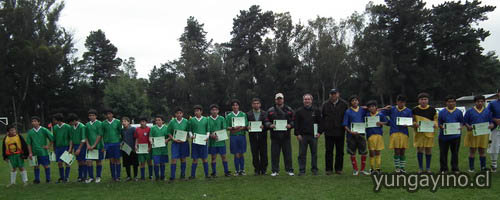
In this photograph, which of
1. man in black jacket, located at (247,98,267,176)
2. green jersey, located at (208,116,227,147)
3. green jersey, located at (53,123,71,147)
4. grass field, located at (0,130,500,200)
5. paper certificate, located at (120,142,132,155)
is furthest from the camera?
green jersey, located at (53,123,71,147)

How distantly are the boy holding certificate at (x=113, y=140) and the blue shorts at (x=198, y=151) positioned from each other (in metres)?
2.30

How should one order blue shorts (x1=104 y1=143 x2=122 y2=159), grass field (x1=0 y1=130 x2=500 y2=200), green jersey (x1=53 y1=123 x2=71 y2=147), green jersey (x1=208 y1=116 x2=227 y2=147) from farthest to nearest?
1. green jersey (x1=53 y1=123 x2=71 y2=147)
2. blue shorts (x1=104 y1=143 x2=122 y2=159)
3. green jersey (x1=208 y1=116 x2=227 y2=147)
4. grass field (x1=0 y1=130 x2=500 y2=200)

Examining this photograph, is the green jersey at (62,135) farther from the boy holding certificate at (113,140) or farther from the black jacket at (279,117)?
the black jacket at (279,117)

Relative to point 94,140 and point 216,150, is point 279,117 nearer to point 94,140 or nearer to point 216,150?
point 216,150

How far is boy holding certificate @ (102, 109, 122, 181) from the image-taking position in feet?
35.7

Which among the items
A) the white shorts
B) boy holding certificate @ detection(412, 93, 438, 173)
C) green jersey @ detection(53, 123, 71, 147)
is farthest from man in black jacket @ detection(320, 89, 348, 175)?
green jersey @ detection(53, 123, 71, 147)

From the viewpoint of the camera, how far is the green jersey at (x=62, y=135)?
11281mm

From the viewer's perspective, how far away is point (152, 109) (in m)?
70.6

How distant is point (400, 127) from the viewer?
9688 millimetres

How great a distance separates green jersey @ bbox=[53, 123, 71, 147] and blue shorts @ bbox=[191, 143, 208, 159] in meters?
4.02

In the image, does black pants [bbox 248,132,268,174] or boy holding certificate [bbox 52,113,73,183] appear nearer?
black pants [bbox 248,132,268,174]

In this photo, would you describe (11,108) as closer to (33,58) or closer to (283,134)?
(33,58)

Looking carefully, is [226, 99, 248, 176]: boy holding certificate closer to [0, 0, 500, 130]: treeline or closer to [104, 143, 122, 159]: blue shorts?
[104, 143, 122, 159]: blue shorts

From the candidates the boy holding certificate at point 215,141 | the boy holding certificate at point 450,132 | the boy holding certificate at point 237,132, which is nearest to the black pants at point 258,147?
the boy holding certificate at point 237,132
